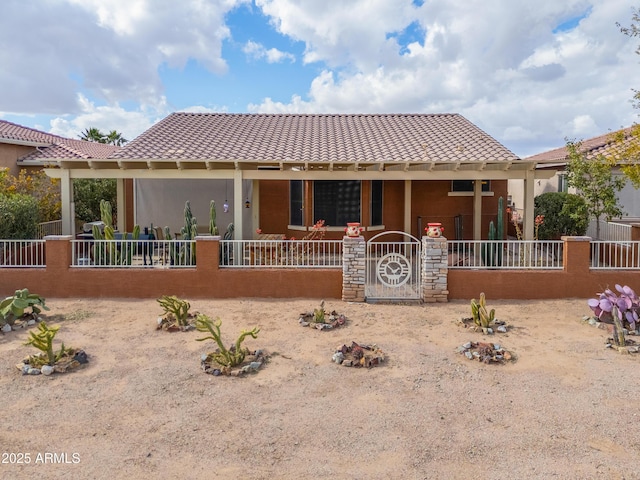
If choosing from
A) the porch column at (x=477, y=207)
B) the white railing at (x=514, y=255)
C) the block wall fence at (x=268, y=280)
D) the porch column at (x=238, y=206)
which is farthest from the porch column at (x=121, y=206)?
the porch column at (x=477, y=207)

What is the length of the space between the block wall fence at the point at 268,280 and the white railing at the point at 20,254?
0.31m

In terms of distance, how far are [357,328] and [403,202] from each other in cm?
722

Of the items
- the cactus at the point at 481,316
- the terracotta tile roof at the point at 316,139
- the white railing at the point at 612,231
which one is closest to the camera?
the cactus at the point at 481,316

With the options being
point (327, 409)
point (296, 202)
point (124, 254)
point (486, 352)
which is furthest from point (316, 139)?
point (327, 409)

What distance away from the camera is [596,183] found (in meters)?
12.5

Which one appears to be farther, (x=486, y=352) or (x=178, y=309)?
(x=178, y=309)

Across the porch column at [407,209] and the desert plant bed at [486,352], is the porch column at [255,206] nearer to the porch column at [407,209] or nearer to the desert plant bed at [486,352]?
the porch column at [407,209]

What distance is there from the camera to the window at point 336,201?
14.0 meters

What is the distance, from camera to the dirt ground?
4.33m

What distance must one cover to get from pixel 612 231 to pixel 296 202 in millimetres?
9250

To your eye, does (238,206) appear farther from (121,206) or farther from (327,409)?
(327,409)

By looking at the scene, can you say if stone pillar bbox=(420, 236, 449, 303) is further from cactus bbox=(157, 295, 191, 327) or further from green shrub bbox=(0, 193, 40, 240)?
green shrub bbox=(0, 193, 40, 240)

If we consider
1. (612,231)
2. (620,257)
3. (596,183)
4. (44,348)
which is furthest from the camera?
(612,231)

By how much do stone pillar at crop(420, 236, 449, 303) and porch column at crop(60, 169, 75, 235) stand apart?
878 centimetres
